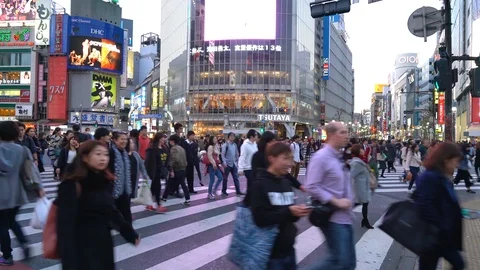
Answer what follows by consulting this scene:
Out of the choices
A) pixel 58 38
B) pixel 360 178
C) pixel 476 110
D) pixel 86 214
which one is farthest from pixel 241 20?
pixel 86 214

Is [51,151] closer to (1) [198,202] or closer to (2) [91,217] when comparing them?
(1) [198,202]

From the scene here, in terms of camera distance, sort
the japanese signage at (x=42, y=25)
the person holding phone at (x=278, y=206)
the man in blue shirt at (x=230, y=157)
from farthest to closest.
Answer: the japanese signage at (x=42, y=25) < the man in blue shirt at (x=230, y=157) < the person holding phone at (x=278, y=206)

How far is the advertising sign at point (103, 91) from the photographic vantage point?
6347 cm

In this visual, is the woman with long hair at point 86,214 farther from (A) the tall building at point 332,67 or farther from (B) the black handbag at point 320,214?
(A) the tall building at point 332,67

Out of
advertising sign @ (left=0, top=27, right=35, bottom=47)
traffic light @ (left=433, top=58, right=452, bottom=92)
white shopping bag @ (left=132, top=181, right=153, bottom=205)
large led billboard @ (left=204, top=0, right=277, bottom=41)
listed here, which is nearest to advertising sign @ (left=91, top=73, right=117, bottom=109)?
advertising sign @ (left=0, top=27, right=35, bottom=47)

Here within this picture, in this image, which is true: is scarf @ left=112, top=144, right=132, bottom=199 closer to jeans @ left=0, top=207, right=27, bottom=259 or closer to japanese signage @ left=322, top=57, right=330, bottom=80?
jeans @ left=0, top=207, right=27, bottom=259

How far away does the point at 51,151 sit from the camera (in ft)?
57.4

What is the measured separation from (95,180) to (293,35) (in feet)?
231

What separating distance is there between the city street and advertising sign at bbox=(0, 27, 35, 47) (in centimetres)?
6074

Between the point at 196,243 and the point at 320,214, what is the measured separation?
3920 mm

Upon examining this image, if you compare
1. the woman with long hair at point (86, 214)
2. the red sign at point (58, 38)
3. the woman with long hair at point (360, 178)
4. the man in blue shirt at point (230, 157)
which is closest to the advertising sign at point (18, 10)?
the red sign at point (58, 38)

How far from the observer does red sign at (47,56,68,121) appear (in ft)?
202

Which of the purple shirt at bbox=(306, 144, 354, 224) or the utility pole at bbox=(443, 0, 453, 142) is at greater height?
the utility pole at bbox=(443, 0, 453, 142)

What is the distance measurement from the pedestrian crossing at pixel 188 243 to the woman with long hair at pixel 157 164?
1.18ft
